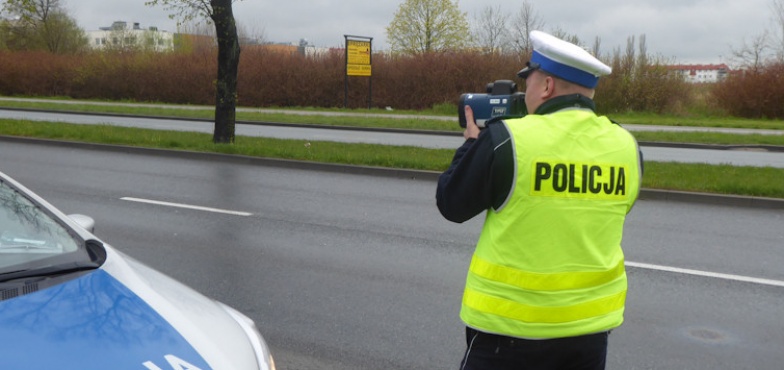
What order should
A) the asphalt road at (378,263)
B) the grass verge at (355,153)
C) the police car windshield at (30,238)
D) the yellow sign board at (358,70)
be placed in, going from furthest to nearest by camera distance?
the yellow sign board at (358,70) → the grass verge at (355,153) → the asphalt road at (378,263) → the police car windshield at (30,238)

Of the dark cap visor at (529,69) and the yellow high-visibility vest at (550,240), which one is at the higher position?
the dark cap visor at (529,69)

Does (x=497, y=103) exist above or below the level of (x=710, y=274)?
above

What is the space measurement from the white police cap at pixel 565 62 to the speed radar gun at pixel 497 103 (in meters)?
0.24

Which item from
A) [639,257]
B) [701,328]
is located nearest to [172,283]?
[701,328]

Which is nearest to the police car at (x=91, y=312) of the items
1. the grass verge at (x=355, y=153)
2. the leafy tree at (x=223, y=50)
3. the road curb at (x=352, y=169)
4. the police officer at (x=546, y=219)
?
the police officer at (x=546, y=219)

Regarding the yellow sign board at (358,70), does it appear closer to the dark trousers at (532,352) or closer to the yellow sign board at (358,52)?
the yellow sign board at (358,52)

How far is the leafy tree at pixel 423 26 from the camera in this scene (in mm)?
46688

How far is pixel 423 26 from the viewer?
154 feet

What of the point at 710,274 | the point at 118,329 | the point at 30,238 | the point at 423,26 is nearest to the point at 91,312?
the point at 118,329

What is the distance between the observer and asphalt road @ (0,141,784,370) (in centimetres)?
518

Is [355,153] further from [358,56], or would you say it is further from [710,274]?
[358,56]

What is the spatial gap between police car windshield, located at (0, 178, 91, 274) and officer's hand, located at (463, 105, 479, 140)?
1.70m

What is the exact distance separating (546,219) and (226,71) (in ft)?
48.4

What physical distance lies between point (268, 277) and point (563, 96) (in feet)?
15.1
